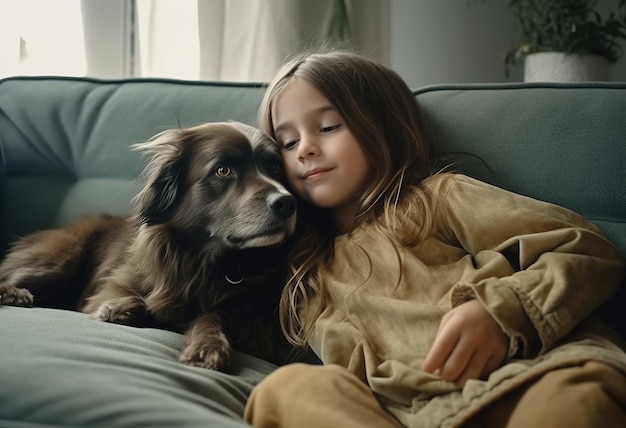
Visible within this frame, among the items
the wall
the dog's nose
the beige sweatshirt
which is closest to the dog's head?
the dog's nose

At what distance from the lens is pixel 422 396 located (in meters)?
1.09

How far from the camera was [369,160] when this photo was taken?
4.77ft

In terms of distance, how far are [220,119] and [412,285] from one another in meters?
0.85

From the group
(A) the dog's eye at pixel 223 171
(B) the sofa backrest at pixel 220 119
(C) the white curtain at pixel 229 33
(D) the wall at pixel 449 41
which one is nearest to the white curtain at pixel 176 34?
(C) the white curtain at pixel 229 33

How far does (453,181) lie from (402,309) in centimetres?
28

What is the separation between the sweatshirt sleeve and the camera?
1076mm

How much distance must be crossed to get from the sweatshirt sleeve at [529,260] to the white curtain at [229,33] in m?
1.34

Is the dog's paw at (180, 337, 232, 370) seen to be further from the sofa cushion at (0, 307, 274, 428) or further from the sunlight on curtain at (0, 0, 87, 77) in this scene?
the sunlight on curtain at (0, 0, 87, 77)

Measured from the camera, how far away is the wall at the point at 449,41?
9.62 ft

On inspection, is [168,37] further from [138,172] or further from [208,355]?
[208,355]

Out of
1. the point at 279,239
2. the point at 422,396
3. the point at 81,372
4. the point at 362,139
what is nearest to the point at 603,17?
the point at 362,139

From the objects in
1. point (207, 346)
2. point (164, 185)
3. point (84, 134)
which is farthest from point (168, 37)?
point (207, 346)

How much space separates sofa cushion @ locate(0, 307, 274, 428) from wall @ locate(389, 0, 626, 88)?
1.94m

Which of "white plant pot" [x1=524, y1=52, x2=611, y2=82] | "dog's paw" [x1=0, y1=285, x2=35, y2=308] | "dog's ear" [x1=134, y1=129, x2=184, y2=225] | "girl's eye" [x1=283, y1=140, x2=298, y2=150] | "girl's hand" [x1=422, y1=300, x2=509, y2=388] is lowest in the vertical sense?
"dog's paw" [x1=0, y1=285, x2=35, y2=308]
